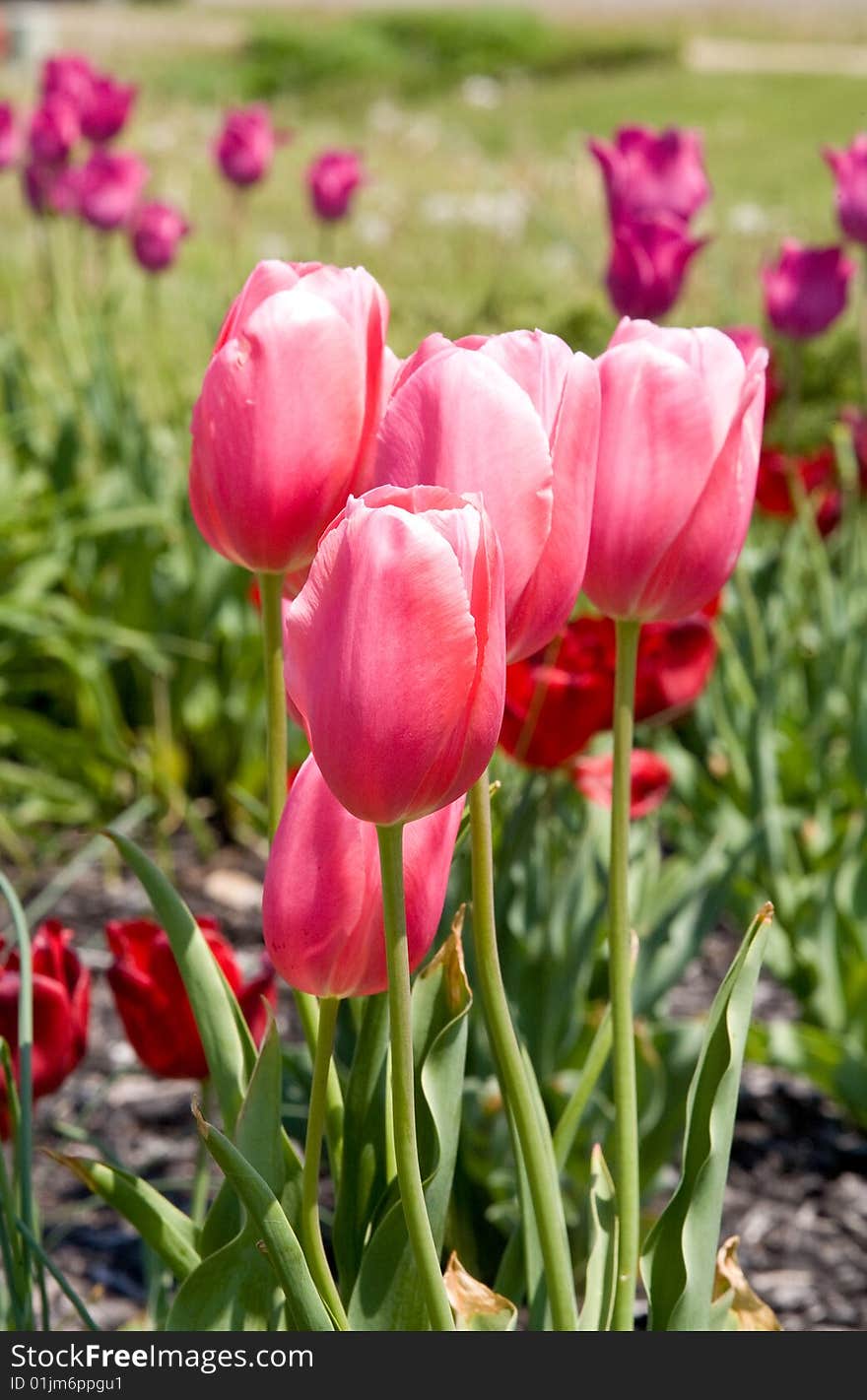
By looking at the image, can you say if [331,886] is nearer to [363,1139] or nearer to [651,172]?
[363,1139]

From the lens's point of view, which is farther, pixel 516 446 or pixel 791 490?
pixel 791 490

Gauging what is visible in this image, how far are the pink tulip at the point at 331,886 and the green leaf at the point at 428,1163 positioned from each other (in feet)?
0.37

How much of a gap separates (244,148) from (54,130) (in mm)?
405

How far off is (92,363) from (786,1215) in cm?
208

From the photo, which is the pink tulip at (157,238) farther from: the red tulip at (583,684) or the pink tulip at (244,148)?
the red tulip at (583,684)

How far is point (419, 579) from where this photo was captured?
0.51 meters

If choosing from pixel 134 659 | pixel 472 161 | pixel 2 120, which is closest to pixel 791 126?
pixel 472 161

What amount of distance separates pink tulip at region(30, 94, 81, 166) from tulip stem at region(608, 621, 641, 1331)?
2.25 metres

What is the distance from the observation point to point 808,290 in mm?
2000

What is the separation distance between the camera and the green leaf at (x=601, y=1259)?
0.79 m

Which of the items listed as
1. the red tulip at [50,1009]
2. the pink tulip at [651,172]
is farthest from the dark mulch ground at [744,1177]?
the pink tulip at [651,172]

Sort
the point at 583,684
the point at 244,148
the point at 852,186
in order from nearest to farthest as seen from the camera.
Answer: the point at 583,684
the point at 852,186
the point at 244,148

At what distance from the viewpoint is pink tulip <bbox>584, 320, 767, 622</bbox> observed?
679mm

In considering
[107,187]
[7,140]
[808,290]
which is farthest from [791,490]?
[7,140]
